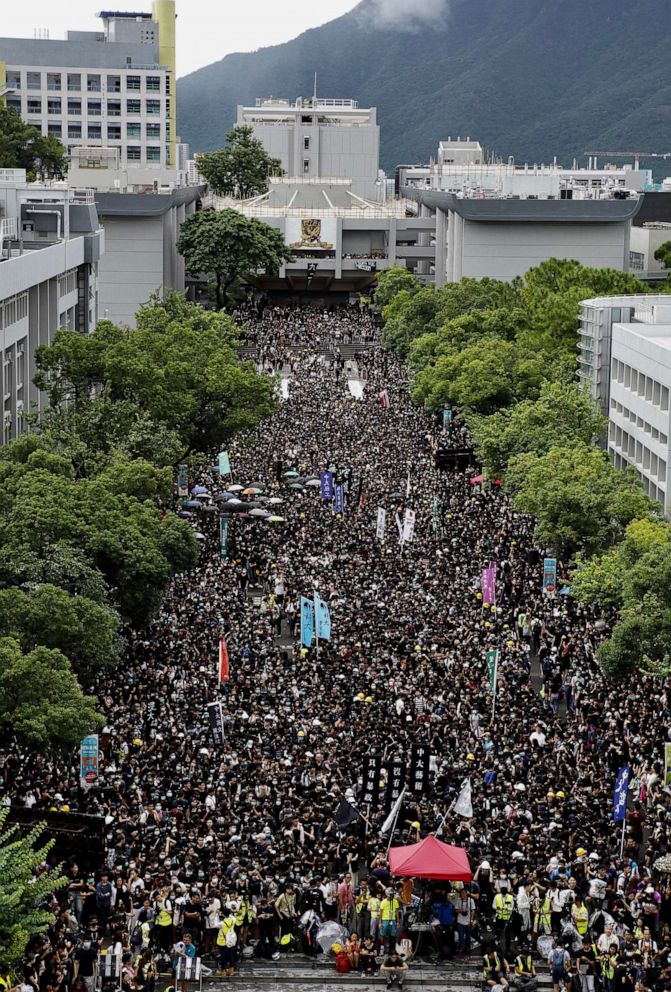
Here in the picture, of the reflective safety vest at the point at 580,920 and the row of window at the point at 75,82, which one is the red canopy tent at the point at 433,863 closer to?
the reflective safety vest at the point at 580,920

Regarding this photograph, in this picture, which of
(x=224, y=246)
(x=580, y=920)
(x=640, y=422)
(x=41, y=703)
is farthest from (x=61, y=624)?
(x=224, y=246)

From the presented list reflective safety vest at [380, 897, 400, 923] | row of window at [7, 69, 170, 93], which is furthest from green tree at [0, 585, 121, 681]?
row of window at [7, 69, 170, 93]

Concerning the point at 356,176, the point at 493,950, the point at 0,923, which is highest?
the point at 356,176

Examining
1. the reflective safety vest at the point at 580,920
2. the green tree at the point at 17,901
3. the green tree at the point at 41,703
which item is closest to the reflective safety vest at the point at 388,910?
the reflective safety vest at the point at 580,920

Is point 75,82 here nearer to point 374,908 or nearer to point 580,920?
point 374,908

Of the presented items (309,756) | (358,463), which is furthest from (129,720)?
(358,463)

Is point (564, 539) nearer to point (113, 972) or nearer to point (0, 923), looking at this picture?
point (113, 972)
